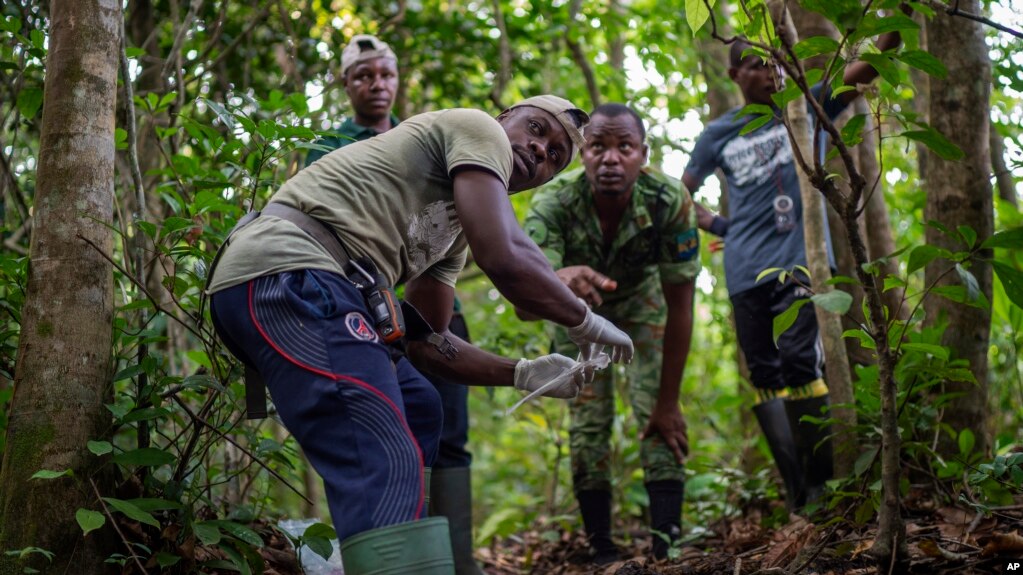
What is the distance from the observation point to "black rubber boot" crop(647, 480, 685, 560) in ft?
13.3

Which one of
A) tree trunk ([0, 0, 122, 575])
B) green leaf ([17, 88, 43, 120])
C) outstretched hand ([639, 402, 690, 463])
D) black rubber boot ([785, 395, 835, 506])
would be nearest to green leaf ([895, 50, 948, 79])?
black rubber boot ([785, 395, 835, 506])

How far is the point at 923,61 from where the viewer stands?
2.32 m

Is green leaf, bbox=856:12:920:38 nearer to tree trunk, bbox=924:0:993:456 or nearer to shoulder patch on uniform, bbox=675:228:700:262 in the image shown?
tree trunk, bbox=924:0:993:456

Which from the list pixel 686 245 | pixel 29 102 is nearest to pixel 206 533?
pixel 29 102

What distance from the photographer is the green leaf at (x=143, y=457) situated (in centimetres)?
263

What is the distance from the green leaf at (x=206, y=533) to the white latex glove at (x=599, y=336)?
1194mm

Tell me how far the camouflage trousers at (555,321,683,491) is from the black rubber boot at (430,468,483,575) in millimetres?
724

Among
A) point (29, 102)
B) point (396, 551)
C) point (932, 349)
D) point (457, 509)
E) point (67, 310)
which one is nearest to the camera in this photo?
point (396, 551)

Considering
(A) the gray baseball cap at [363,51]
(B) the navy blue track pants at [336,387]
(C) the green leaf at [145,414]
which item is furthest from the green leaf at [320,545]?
(A) the gray baseball cap at [363,51]

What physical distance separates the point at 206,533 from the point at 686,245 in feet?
8.51

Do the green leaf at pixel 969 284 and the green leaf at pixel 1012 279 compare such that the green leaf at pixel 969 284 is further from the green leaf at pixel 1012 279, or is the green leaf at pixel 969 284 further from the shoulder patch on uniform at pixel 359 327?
the shoulder patch on uniform at pixel 359 327

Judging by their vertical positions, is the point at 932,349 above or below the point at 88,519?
above

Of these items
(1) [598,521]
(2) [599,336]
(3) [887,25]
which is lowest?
(1) [598,521]

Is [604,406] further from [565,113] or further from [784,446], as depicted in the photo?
[565,113]
